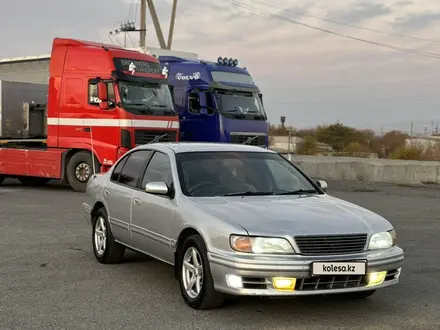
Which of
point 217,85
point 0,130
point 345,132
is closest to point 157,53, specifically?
point 217,85

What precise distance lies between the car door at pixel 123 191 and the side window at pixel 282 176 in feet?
4.54

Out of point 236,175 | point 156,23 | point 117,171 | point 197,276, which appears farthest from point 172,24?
point 197,276

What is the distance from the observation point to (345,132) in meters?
42.0

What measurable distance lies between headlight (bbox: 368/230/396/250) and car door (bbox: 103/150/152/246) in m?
2.75

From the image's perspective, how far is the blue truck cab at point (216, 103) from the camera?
1878 cm

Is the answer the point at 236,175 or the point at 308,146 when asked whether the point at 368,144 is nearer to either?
the point at 308,146

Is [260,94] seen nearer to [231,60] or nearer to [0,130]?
[231,60]

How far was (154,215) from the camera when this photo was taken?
6.55 meters

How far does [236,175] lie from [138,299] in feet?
5.24

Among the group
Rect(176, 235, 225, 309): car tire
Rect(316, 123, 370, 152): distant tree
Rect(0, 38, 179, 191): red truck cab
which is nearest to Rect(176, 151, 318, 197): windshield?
Rect(176, 235, 225, 309): car tire

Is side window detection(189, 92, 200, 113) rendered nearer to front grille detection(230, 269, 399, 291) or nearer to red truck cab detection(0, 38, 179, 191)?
red truck cab detection(0, 38, 179, 191)

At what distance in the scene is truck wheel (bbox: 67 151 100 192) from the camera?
16734mm

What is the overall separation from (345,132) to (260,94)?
75.9ft

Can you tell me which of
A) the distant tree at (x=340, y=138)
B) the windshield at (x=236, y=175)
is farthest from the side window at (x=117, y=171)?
the distant tree at (x=340, y=138)
